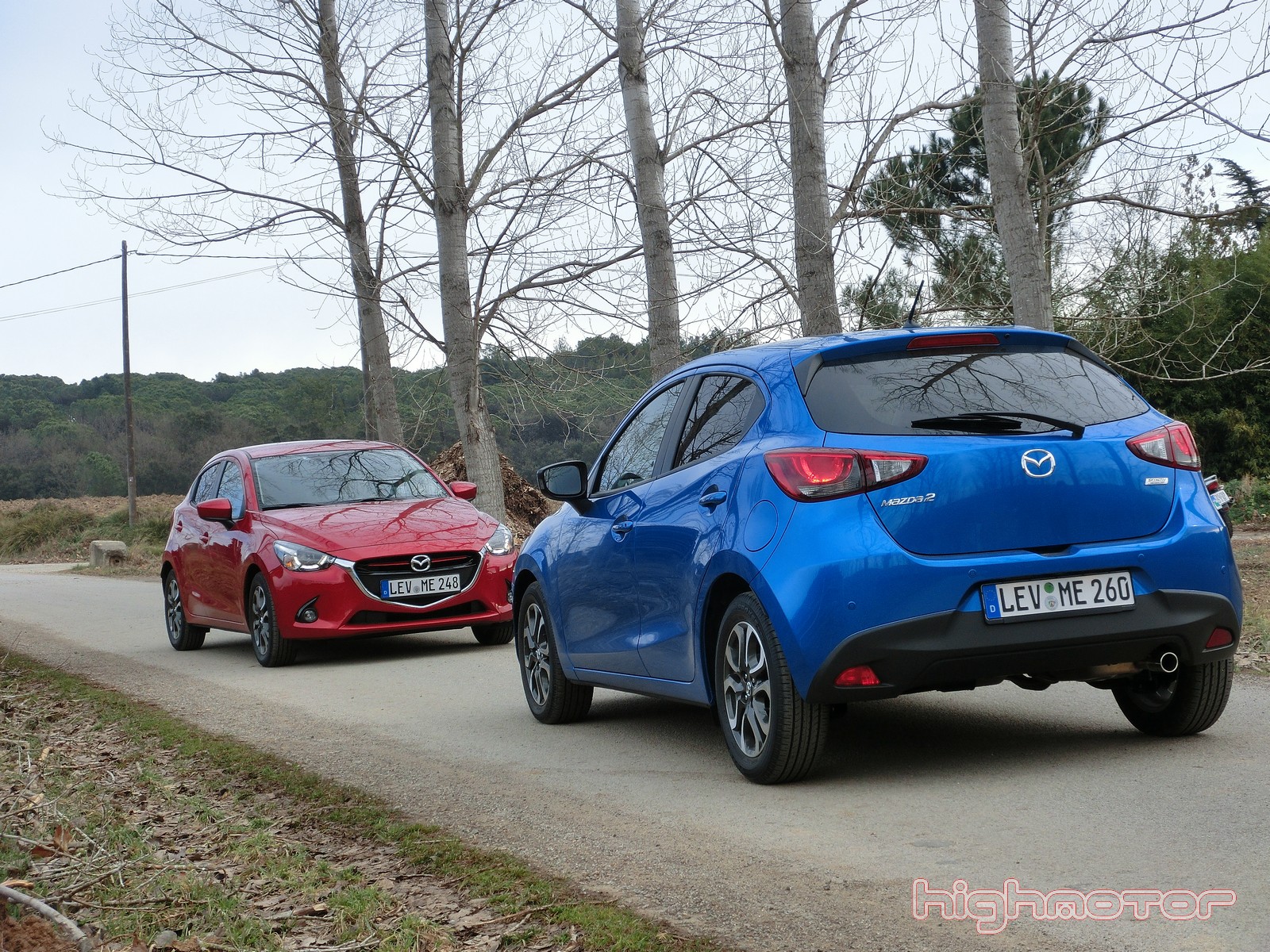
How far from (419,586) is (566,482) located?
4.10 metres

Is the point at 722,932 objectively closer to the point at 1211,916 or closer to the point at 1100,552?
the point at 1211,916

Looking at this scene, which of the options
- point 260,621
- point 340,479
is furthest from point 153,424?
point 260,621

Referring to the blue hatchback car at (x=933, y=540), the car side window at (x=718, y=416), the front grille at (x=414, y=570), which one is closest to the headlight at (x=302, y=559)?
the front grille at (x=414, y=570)

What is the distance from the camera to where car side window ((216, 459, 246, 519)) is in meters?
12.3

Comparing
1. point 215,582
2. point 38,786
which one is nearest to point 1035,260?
point 215,582

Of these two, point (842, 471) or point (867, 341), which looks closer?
point (842, 471)

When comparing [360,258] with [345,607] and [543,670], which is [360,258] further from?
[543,670]

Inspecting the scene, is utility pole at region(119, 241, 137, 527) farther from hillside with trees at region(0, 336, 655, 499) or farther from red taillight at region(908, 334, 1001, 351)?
red taillight at region(908, 334, 1001, 351)

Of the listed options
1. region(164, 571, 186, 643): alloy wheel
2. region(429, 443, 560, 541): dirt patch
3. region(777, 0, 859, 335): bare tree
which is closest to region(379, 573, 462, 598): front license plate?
region(164, 571, 186, 643): alloy wheel

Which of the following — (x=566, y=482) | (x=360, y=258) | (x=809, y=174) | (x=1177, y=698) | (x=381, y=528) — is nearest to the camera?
(x=1177, y=698)

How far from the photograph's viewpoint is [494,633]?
39.5ft

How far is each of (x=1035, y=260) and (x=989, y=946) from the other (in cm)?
982

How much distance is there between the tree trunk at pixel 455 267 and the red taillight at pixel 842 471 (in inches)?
548

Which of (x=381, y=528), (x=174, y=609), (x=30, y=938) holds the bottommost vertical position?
(x=30, y=938)
